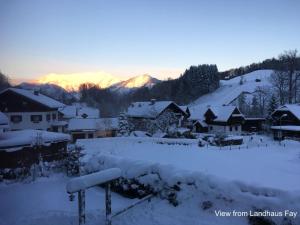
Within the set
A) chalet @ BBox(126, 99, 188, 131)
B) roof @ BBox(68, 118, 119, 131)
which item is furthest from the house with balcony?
roof @ BBox(68, 118, 119, 131)

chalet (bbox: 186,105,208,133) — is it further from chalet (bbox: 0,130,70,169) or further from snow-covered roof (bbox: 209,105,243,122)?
chalet (bbox: 0,130,70,169)

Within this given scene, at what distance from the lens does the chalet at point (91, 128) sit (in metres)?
39.7

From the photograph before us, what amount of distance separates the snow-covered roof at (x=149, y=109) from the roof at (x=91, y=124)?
5487 mm

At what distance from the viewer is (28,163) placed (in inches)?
701

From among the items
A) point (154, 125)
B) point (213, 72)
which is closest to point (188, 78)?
point (213, 72)

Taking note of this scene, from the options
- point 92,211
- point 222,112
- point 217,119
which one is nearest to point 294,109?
point 222,112

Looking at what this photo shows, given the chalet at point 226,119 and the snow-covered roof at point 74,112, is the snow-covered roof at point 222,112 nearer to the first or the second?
the chalet at point 226,119

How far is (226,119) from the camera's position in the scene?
45.8 metres

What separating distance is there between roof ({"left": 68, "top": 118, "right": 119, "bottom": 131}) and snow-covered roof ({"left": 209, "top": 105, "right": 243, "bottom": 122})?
16.9m

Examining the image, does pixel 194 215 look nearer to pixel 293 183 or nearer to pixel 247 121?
pixel 293 183

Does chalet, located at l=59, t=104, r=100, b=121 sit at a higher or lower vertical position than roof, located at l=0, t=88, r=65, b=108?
lower

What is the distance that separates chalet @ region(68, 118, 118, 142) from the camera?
130 ft

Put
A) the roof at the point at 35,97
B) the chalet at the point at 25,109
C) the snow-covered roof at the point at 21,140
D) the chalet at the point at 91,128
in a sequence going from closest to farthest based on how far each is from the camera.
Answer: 1. the snow-covered roof at the point at 21,140
2. the chalet at the point at 25,109
3. the roof at the point at 35,97
4. the chalet at the point at 91,128

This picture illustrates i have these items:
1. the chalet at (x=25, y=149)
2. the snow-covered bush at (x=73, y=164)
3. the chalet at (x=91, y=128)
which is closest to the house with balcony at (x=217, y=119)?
the chalet at (x=91, y=128)
